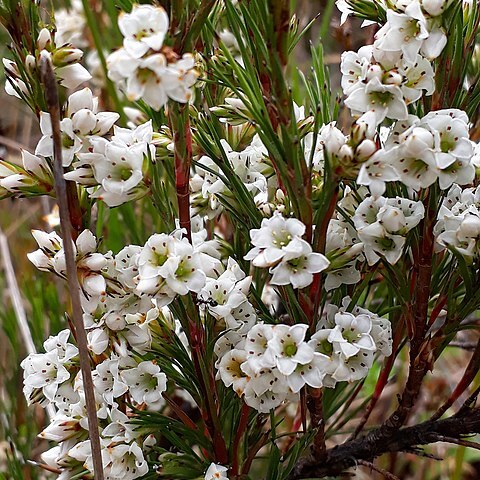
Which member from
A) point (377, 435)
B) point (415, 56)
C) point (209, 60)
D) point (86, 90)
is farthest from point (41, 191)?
point (377, 435)

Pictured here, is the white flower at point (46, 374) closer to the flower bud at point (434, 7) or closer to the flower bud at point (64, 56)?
the flower bud at point (64, 56)

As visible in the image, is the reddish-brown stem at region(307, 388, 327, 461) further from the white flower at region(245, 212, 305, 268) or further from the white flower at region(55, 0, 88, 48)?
the white flower at region(55, 0, 88, 48)

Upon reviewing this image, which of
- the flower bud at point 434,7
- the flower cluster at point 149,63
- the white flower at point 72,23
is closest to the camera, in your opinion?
the flower cluster at point 149,63

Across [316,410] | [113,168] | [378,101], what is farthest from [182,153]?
[316,410]

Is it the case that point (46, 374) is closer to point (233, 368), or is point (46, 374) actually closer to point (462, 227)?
point (233, 368)

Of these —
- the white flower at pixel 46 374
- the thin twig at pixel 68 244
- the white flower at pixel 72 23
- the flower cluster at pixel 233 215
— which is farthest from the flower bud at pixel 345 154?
the white flower at pixel 72 23
